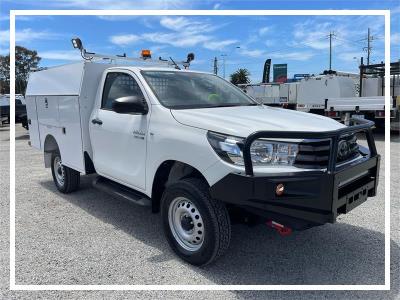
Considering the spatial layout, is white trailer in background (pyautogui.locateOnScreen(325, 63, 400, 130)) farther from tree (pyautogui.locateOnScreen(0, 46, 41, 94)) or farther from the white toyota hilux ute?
the white toyota hilux ute

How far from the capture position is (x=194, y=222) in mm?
3783

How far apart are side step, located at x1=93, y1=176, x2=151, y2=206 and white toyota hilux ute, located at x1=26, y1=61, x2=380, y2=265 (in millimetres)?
17

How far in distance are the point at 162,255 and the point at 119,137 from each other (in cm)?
153

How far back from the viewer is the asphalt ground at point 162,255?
3.61m

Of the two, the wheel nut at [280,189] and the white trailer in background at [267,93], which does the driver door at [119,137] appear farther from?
the white trailer in background at [267,93]

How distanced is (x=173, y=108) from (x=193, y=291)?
1875mm

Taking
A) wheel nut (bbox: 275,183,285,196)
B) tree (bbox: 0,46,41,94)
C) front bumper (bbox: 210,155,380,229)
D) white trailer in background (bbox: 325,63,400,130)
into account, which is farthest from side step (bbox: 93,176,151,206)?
white trailer in background (bbox: 325,63,400,130)

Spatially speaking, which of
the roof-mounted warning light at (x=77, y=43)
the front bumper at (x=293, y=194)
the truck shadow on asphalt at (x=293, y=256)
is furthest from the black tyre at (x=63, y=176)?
the front bumper at (x=293, y=194)

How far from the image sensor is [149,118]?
14.0 ft

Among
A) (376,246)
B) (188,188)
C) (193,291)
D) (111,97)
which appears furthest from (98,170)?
(376,246)

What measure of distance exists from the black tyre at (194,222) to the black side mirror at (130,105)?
94 cm

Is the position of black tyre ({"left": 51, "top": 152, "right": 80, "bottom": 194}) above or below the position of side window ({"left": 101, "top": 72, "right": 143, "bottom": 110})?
below

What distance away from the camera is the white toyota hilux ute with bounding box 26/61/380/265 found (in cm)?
320

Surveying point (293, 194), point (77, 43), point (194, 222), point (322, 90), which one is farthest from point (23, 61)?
point (322, 90)
